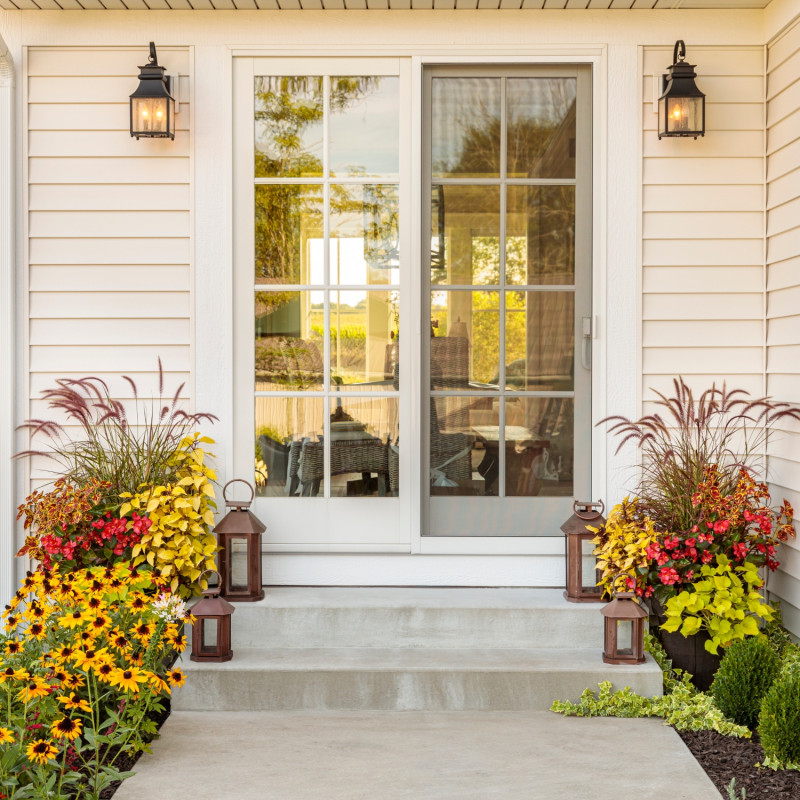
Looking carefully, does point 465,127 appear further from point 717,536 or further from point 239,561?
point 239,561

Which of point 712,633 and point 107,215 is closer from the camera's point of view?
point 712,633

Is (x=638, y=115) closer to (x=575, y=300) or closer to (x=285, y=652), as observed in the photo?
(x=575, y=300)

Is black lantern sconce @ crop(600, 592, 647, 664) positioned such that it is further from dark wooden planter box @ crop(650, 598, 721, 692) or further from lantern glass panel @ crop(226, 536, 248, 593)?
lantern glass panel @ crop(226, 536, 248, 593)

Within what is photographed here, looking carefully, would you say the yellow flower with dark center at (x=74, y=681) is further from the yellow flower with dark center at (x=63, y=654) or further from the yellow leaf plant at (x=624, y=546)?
the yellow leaf plant at (x=624, y=546)

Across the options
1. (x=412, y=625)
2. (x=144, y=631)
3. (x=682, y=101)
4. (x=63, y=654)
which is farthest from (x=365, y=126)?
(x=63, y=654)

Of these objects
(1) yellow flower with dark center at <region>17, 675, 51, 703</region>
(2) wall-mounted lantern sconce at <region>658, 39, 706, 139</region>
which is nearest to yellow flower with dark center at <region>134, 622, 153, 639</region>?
(1) yellow flower with dark center at <region>17, 675, 51, 703</region>

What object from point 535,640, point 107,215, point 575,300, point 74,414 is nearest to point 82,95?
point 107,215

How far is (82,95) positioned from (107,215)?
527mm

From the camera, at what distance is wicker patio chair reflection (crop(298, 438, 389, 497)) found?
3.96m

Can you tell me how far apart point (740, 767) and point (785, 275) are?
6.37 feet

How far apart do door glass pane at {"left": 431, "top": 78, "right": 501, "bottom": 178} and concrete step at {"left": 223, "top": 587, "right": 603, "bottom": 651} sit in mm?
1875

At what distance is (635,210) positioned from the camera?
3848 millimetres

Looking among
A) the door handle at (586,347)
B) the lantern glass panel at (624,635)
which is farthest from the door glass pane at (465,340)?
the lantern glass panel at (624,635)

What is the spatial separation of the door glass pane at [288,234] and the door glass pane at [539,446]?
1.08m
